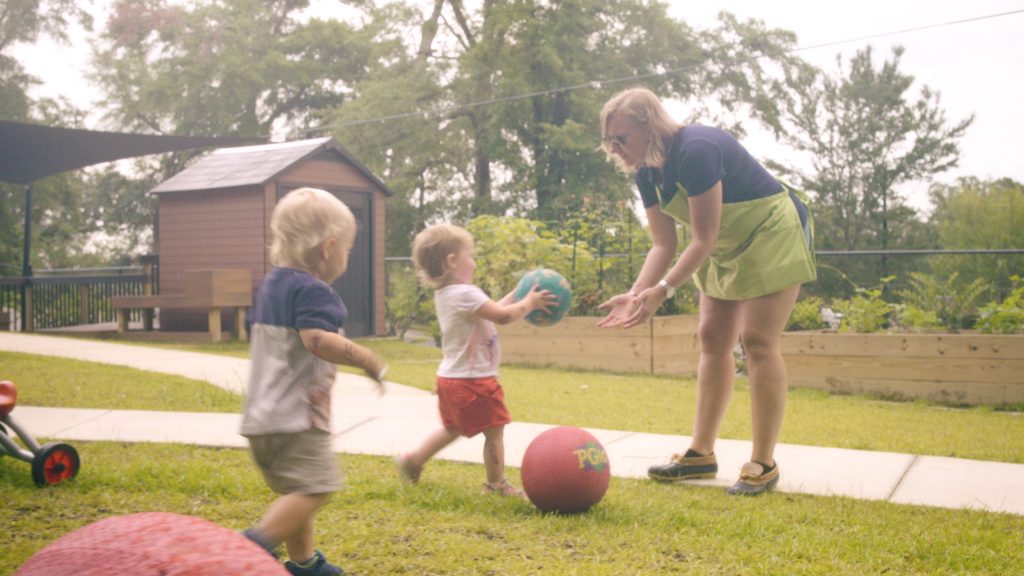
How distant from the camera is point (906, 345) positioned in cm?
820

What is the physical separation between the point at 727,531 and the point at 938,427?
3.67 metres

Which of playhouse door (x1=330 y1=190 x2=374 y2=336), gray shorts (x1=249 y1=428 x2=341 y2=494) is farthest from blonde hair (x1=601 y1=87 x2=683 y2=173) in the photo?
playhouse door (x1=330 y1=190 x2=374 y2=336)

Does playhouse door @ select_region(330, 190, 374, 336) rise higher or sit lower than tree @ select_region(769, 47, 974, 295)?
lower

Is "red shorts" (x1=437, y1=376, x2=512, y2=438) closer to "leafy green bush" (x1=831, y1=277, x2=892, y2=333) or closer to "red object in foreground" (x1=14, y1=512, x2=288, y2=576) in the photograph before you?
"red object in foreground" (x1=14, y1=512, x2=288, y2=576)

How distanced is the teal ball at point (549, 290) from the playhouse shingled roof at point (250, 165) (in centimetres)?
1104

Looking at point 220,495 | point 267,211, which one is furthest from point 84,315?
point 220,495

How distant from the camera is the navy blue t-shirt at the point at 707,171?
3.87 m

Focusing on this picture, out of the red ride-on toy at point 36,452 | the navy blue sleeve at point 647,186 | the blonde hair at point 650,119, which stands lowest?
the red ride-on toy at point 36,452

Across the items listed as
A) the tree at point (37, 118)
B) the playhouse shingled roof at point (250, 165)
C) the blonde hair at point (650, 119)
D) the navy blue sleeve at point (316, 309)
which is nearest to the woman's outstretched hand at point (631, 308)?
the blonde hair at point (650, 119)

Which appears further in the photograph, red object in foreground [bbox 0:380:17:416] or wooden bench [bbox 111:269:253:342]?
wooden bench [bbox 111:269:253:342]

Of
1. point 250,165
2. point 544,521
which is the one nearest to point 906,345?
point 544,521

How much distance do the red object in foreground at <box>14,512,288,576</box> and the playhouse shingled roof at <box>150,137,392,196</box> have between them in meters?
13.7

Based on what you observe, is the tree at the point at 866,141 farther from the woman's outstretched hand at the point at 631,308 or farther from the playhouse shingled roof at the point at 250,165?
the woman's outstretched hand at the point at 631,308

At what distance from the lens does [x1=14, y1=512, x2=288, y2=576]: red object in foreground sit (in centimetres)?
126
